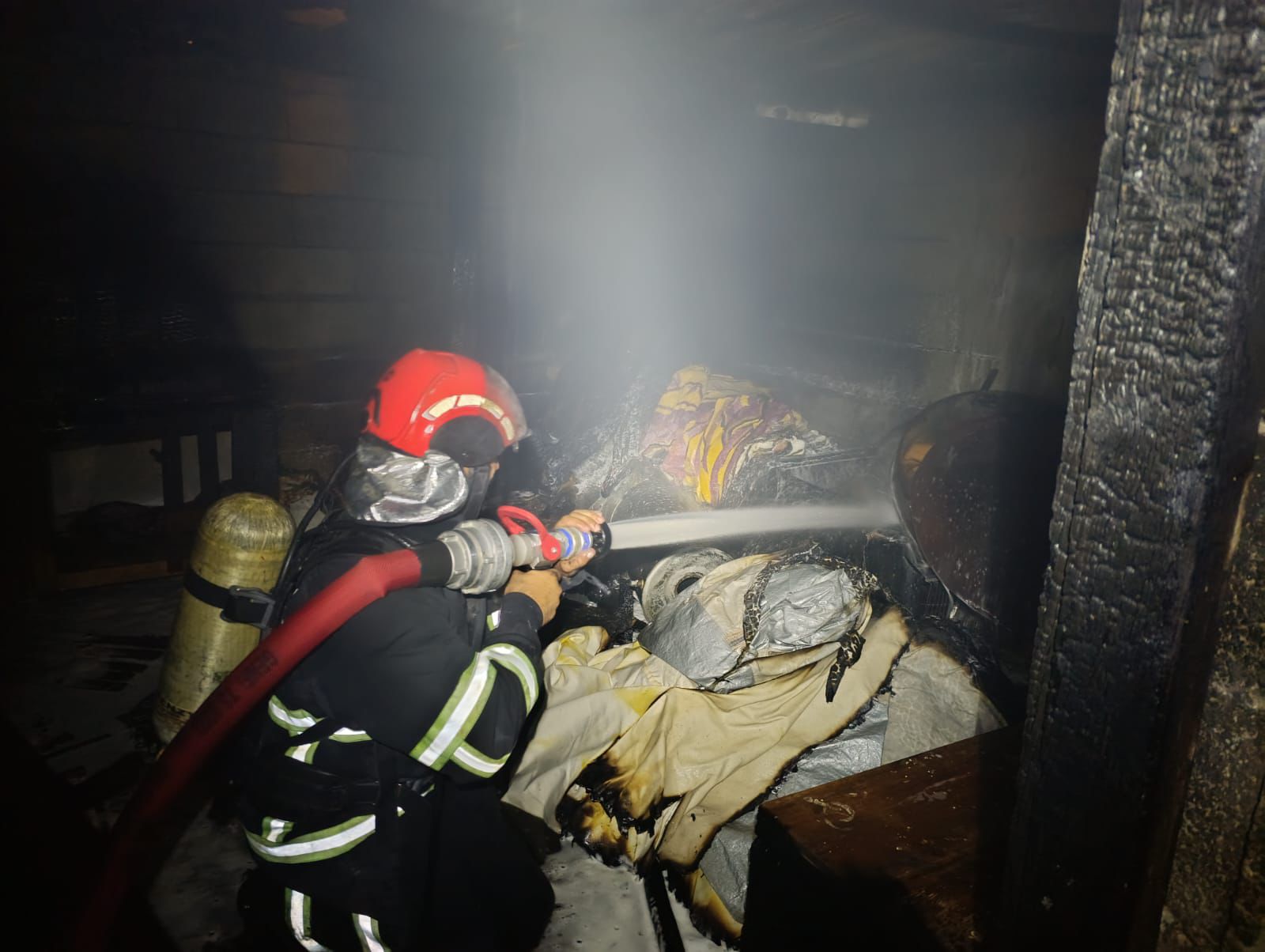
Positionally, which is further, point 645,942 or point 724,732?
point 724,732


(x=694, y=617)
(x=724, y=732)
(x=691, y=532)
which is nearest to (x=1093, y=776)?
(x=724, y=732)

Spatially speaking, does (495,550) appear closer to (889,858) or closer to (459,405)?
(459,405)

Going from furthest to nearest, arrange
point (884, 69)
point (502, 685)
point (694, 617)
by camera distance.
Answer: point (884, 69) < point (694, 617) < point (502, 685)

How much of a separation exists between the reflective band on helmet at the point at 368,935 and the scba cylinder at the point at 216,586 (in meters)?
1.78

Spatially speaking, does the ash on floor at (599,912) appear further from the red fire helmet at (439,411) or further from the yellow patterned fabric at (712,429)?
the yellow patterned fabric at (712,429)

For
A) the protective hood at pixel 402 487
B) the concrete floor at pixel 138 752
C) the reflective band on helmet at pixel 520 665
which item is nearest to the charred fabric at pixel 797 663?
the concrete floor at pixel 138 752

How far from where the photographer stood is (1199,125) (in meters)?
0.89

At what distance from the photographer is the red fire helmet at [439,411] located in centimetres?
264

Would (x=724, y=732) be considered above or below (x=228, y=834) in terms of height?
above

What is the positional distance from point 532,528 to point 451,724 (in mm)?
772

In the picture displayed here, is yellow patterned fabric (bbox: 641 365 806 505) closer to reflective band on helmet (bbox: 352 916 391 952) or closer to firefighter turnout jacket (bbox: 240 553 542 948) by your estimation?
firefighter turnout jacket (bbox: 240 553 542 948)

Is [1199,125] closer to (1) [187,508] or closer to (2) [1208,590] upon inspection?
(2) [1208,590]

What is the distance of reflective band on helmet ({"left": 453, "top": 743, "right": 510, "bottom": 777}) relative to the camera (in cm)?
244

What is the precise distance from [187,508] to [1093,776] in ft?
24.2
